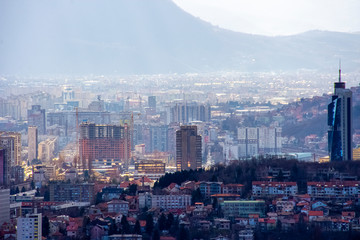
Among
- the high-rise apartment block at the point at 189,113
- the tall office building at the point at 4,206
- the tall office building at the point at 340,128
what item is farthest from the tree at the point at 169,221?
the high-rise apartment block at the point at 189,113

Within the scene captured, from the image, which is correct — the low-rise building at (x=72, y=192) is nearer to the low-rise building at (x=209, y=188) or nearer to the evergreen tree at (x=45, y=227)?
the low-rise building at (x=209, y=188)

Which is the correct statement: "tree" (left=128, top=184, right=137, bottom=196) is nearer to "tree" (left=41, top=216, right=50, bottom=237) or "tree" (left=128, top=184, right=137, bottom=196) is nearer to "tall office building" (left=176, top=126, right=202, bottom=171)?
"tree" (left=41, top=216, right=50, bottom=237)

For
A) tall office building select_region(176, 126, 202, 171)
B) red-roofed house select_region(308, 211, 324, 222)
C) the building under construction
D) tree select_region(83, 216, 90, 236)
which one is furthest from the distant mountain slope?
tree select_region(83, 216, 90, 236)

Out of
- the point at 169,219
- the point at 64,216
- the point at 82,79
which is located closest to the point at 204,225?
the point at 169,219

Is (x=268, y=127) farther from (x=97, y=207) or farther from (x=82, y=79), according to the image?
(x=82, y=79)

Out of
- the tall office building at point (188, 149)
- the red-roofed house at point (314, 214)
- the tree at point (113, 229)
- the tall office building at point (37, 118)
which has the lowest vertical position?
the tree at point (113, 229)

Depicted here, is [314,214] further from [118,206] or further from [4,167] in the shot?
[4,167]
